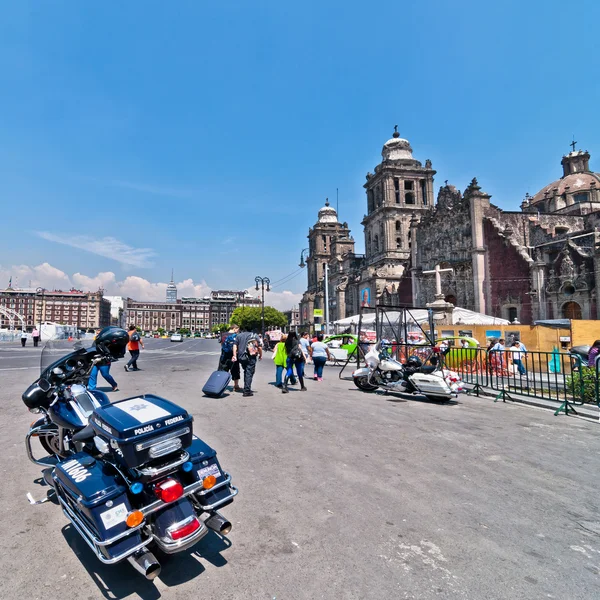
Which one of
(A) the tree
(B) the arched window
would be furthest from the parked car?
(A) the tree

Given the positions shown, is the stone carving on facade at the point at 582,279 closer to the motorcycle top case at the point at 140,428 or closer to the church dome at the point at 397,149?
the motorcycle top case at the point at 140,428

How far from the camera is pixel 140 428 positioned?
2.52 meters

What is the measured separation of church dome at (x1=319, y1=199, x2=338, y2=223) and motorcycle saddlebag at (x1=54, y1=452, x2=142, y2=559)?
79.5 m

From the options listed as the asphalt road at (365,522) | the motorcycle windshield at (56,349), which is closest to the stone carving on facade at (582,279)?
the asphalt road at (365,522)

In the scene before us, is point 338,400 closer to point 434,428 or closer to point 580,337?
point 434,428

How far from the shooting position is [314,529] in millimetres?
3135

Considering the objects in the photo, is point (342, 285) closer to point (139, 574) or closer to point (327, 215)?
point (327, 215)

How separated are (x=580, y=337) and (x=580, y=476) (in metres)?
12.4

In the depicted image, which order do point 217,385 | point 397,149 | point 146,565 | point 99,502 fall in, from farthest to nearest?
1. point 397,149
2. point 217,385
3. point 99,502
4. point 146,565

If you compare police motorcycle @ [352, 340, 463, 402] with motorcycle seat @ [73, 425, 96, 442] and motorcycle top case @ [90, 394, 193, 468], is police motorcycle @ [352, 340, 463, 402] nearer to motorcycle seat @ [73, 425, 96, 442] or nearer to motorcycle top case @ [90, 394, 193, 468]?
motorcycle top case @ [90, 394, 193, 468]

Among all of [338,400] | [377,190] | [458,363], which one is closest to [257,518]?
[338,400]

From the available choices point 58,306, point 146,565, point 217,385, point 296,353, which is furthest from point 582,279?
point 58,306

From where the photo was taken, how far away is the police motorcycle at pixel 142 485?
234 centimetres

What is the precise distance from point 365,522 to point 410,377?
665 cm
